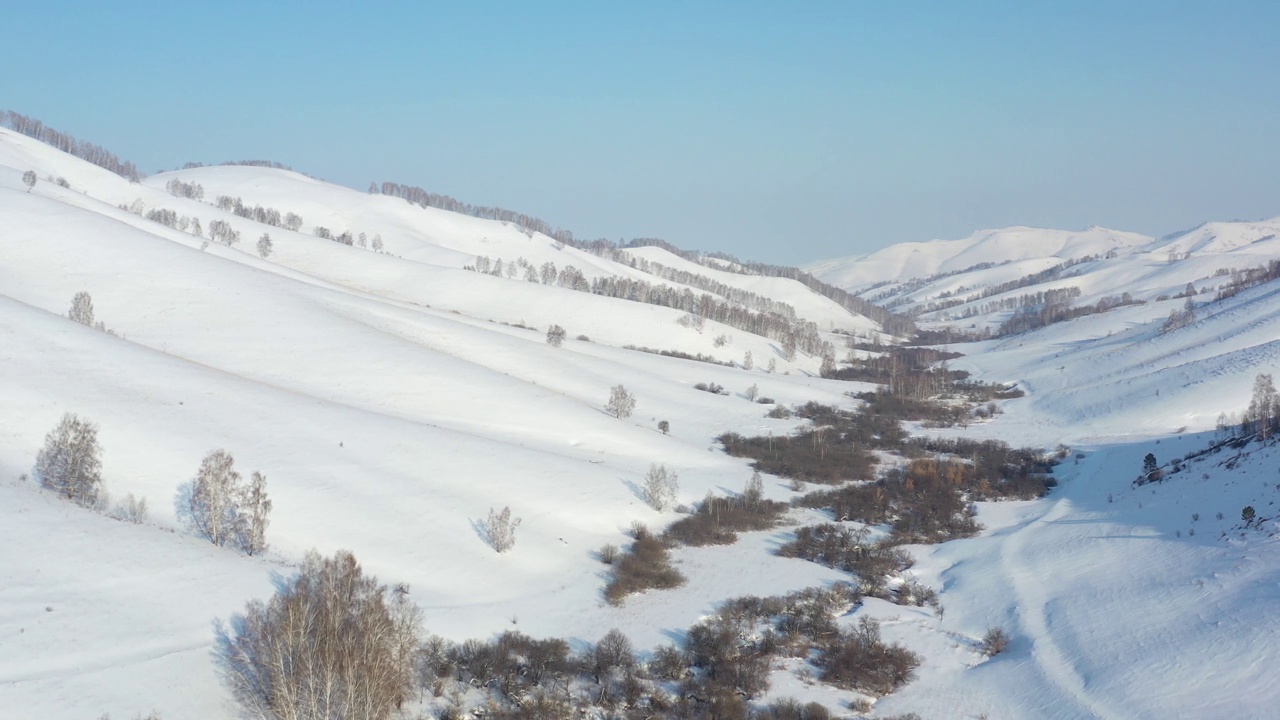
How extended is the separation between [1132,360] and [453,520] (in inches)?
3816

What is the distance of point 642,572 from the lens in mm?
43031

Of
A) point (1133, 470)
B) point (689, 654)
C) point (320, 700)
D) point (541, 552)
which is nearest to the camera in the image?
point (320, 700)

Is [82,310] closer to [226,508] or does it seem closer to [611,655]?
[226,508]

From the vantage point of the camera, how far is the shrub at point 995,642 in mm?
33812

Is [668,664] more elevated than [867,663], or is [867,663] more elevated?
[867,663]

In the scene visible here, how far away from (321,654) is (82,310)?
191ft

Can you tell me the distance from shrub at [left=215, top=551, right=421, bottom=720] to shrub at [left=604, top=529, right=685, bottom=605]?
1440 centimetres

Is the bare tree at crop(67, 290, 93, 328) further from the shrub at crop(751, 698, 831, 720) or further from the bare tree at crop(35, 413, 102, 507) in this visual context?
the shrub at crop(751, 698, 831, 720)

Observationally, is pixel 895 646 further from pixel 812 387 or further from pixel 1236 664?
pixel 812 387

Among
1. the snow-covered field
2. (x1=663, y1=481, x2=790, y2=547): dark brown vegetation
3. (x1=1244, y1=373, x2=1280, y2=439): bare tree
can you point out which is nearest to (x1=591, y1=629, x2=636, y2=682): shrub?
the snow-covered field

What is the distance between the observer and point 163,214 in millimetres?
159125

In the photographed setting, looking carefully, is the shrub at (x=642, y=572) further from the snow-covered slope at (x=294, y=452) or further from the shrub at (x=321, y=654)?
the shrub at (x=321, y=654)

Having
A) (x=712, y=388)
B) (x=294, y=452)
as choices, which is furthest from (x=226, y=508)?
(x=712, y=388)

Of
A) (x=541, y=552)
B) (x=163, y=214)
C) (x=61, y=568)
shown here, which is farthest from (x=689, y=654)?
(x=163, y=214)
